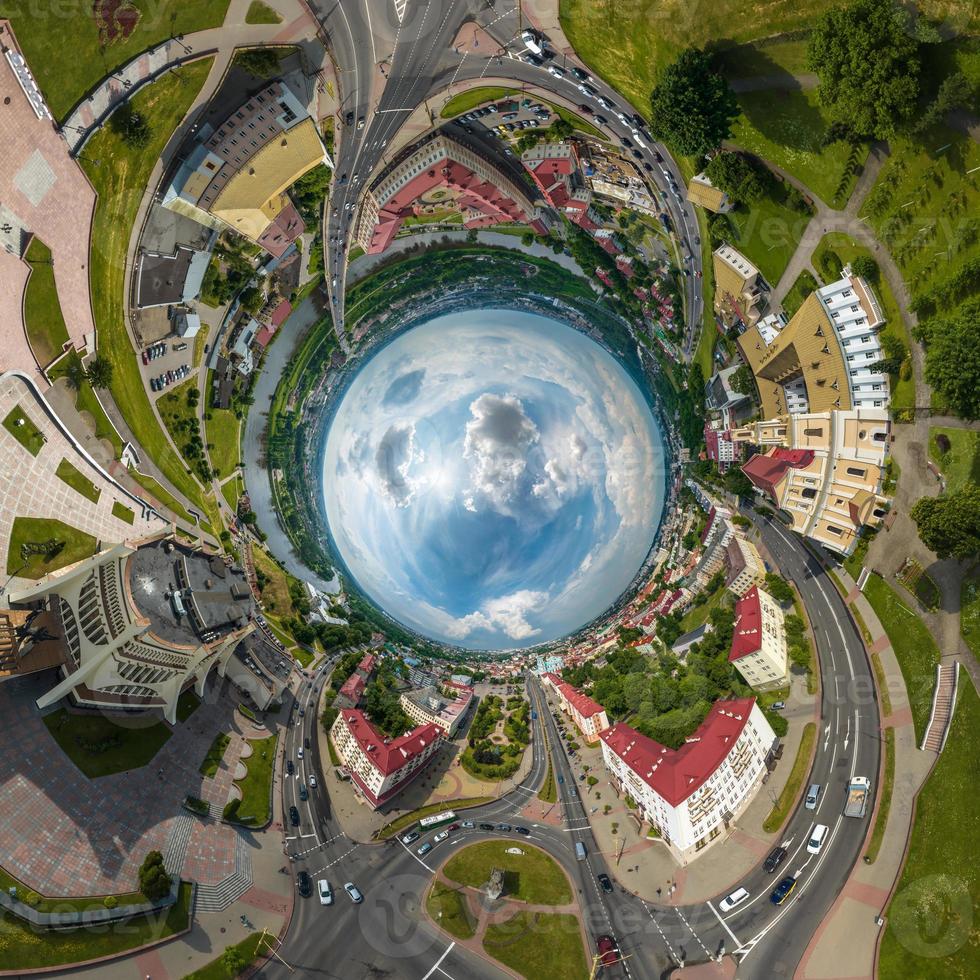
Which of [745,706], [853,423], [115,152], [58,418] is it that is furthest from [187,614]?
[853,423]

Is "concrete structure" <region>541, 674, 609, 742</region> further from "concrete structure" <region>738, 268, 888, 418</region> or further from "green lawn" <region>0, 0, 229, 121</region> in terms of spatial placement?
"green lawn" <region>0, 0, 229, 121</region>

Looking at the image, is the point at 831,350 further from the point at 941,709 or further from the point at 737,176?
the point at 941,709

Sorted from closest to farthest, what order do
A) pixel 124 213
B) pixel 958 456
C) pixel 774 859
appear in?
1. pixel 958 456
2. pixel 774 859
3. pixel 124 213

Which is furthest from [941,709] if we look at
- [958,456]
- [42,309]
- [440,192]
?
[42,309]

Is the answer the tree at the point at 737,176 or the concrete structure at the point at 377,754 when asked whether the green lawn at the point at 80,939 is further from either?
the tree at the point at 737,176

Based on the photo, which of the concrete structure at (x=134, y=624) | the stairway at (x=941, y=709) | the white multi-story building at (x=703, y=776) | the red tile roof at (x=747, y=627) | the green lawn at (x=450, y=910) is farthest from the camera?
the red tile roof at (x=747, y=627)

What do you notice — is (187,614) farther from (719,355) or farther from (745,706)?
(719,355)

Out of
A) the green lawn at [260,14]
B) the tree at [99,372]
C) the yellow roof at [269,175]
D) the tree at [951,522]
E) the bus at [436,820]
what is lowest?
the bus at [436,820]

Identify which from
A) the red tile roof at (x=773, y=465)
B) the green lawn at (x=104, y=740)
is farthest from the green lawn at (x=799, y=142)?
the green lawn at (x=104, y=740)
